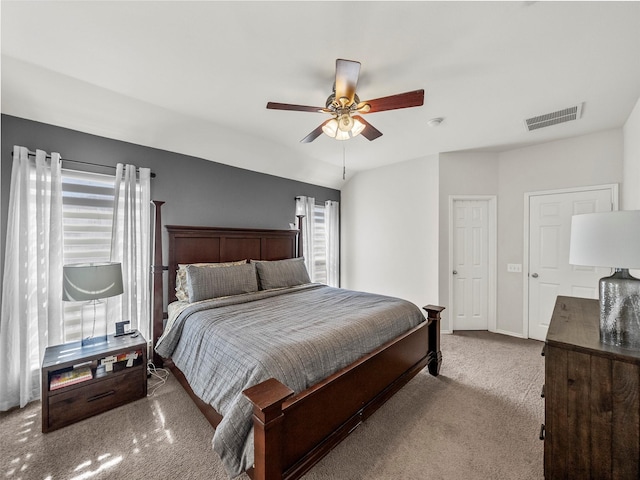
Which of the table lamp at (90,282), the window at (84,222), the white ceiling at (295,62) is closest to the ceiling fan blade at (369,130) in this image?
the white ceiling at (295,62)

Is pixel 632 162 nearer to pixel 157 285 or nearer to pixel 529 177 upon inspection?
pixel 529 177

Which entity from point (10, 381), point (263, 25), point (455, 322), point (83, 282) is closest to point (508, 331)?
point (455, 322)

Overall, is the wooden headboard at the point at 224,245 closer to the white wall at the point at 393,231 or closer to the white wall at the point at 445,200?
the white wall at the point at 393,231

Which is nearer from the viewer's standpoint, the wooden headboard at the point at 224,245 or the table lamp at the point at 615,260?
the table lamp at the point at 615,260

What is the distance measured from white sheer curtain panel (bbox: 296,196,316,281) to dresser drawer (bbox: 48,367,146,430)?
8.78 ft

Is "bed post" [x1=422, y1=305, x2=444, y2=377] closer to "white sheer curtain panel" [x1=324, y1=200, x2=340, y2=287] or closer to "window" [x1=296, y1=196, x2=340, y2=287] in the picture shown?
"window" [x1=296, y1=196, x2=340, y2=287]

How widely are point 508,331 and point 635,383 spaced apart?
2931mm

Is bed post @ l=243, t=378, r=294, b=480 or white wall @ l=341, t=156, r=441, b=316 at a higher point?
white wall @ l=341, t=156, r=441, b=316

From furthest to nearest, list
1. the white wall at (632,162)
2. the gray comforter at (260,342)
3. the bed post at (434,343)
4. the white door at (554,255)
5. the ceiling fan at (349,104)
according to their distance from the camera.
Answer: the white door at (554,255)
the bed post at (434,343)
the white wall at (632,162)
the ceiling fan at (349,104)
the gray comforter at (260,342)

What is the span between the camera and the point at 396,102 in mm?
1903

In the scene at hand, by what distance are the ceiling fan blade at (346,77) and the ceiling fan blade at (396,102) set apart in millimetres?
144

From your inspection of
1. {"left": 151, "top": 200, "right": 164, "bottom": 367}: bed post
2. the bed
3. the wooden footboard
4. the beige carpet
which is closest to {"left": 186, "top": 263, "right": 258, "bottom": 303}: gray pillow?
the bed

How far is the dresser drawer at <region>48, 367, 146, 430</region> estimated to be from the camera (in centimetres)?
194

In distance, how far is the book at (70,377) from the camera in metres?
1.96
